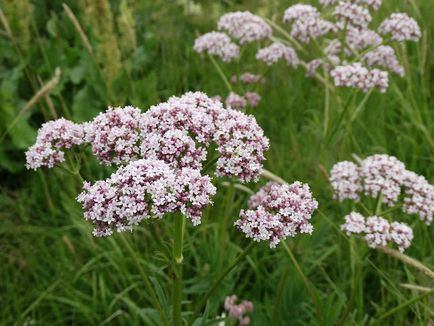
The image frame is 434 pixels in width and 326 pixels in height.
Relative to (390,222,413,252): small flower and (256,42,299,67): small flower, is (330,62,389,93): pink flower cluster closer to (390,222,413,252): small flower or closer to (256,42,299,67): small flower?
(256,42,299,67): small flower

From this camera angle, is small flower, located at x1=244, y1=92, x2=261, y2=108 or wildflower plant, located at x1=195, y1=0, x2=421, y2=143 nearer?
small flower, located at x1=244, y1=92, x2=261, y2=108

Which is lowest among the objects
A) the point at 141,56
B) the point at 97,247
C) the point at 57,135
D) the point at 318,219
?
the point at 318,219

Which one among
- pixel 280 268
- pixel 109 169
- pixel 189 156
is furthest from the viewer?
pixel 109 169

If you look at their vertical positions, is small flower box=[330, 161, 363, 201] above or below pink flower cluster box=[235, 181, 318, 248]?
above

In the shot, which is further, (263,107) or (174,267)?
(263,107)

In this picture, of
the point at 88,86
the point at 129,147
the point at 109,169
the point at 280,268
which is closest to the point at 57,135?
the point at 129,147

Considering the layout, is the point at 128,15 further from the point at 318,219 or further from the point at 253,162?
the point at 253,162

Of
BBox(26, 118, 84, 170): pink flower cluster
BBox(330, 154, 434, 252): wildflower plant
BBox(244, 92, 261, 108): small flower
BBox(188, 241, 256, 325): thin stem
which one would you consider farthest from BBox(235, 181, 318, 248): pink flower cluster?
BBox(244, 92, 261, 108): small flower
